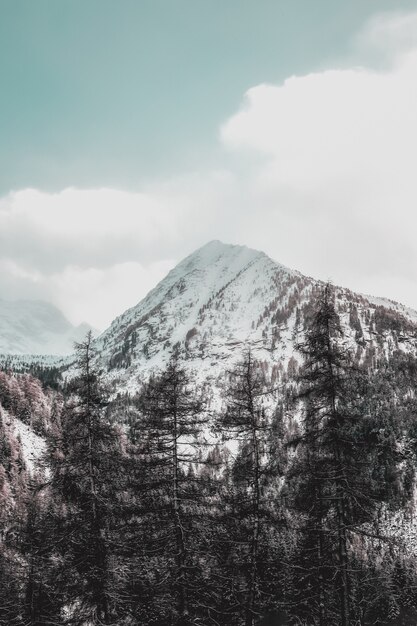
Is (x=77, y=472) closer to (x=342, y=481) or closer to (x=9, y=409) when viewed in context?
(x=342, y=481)

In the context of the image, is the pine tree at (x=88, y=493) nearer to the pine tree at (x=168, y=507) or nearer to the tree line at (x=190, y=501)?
the tree line at (x=190, y=501)

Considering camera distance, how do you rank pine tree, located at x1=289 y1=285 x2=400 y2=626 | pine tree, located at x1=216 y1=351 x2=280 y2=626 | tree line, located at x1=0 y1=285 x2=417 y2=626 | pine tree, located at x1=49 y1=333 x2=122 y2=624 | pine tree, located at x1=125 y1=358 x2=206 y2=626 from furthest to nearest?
pine tree, located at x1=216 y1=351 x2=280 y2=626, pine tree, located at x1=125 y1=358 x2=206 y2=626, pine tree, located at x1=289 y1=285 x2=400 y2=626, tree line, located at x1=0 y1=285 x2=417 y2=626, pine tree, located at x1=49 y1=333 x2=122 y2=624

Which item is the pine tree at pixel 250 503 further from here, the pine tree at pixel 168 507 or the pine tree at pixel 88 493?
the pine tree at pixel 88 493

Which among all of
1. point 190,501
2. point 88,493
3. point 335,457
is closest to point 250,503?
point 190,501

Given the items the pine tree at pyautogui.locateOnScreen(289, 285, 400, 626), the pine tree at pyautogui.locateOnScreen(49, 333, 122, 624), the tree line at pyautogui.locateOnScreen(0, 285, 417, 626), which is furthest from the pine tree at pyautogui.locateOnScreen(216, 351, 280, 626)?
the pine tree at pyautogui.locateOnScreen(49, 333, 122, 624)

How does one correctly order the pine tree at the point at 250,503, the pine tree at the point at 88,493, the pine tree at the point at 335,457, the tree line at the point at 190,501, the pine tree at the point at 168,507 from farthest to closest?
the pine tree at the point at 250,503 < the pine tree at the point at 168,507 < the pine tree at the point at 335,457 < the tree line at the point at 190,501 < the pine tree at the point at 88,493

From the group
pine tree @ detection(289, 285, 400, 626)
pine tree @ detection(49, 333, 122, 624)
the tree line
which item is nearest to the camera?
pine tree @ detection(49, 333, 122, 624)

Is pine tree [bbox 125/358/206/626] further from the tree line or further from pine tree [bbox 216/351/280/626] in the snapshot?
pine tree [bbox 216/351/280/626]

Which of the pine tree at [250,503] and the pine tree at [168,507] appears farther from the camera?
the pine tree at [250,503]

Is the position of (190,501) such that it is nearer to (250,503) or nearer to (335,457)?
(250,503)

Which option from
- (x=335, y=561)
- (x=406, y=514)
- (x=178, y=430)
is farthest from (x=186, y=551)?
(x=406, y=514)

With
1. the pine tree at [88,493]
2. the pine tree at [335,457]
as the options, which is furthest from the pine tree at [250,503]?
the pine tree at [88,493]

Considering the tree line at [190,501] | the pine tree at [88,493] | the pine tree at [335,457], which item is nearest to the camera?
the pine tree at [88,493]

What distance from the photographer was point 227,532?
19422 mm
